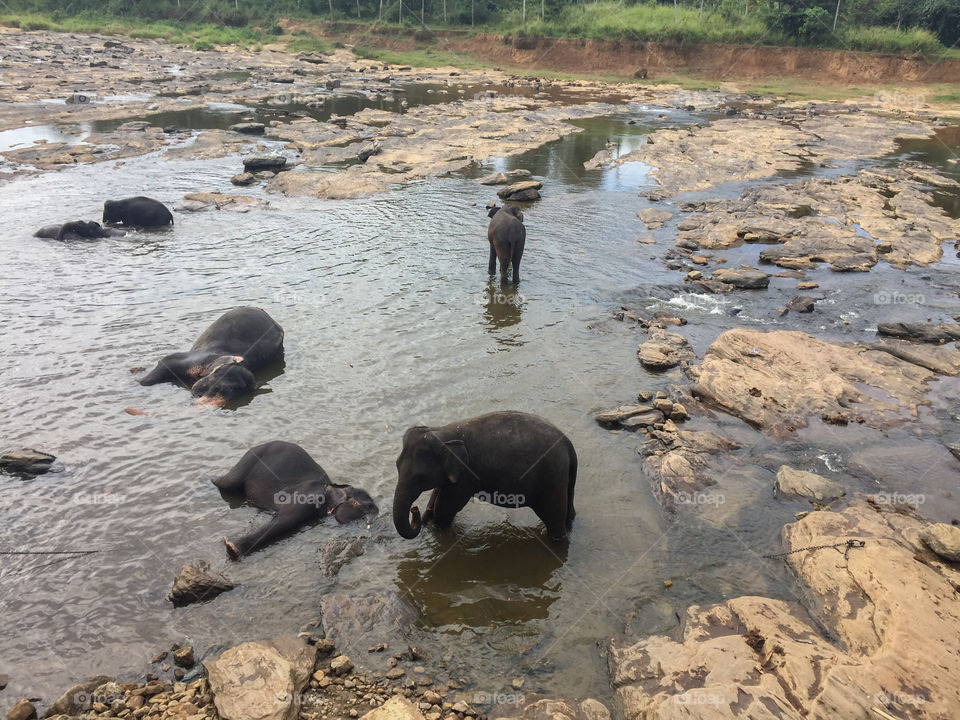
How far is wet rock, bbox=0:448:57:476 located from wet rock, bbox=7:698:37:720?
12.0ft

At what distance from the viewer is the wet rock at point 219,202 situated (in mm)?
18552

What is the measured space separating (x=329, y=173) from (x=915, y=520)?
64.3 ft

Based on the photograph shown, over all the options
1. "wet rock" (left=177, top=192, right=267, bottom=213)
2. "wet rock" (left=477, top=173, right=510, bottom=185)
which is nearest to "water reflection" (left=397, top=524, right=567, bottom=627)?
"wet rock" (left=177, top=192, right=267, bottom=213)

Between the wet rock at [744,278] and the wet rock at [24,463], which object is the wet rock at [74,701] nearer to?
the wet rock at [24,463]

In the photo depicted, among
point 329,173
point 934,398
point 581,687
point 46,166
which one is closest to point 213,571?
point 581,687

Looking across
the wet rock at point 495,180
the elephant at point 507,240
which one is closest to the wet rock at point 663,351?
the elephant at point 507,240

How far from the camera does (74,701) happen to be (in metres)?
5.21

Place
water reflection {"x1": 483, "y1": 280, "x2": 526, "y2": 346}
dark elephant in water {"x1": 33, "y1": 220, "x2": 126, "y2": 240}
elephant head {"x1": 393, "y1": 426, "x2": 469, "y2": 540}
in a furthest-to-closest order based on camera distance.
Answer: dark elephant in water {"x1": 33, "y1": 220, "x2": 126, "y2": 240}, water reflection {"x1": 483, "y1": 280, "x2": 526, "y2": 346}, elephant head {"x1": 393, "y1": 426, "x2": 469, "y2": 540}

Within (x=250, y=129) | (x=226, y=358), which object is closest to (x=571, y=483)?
(x=226, y=358)

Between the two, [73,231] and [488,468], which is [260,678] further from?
[73,231]

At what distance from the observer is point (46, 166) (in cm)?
2189

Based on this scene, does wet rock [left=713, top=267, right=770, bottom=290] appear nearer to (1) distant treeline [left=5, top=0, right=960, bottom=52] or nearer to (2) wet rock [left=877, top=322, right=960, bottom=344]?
(2) wet rock [left=877, top=322, right=960, bottom=344]

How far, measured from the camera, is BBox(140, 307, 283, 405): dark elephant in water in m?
9.77

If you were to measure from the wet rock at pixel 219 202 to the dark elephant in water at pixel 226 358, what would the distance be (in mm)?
8538
